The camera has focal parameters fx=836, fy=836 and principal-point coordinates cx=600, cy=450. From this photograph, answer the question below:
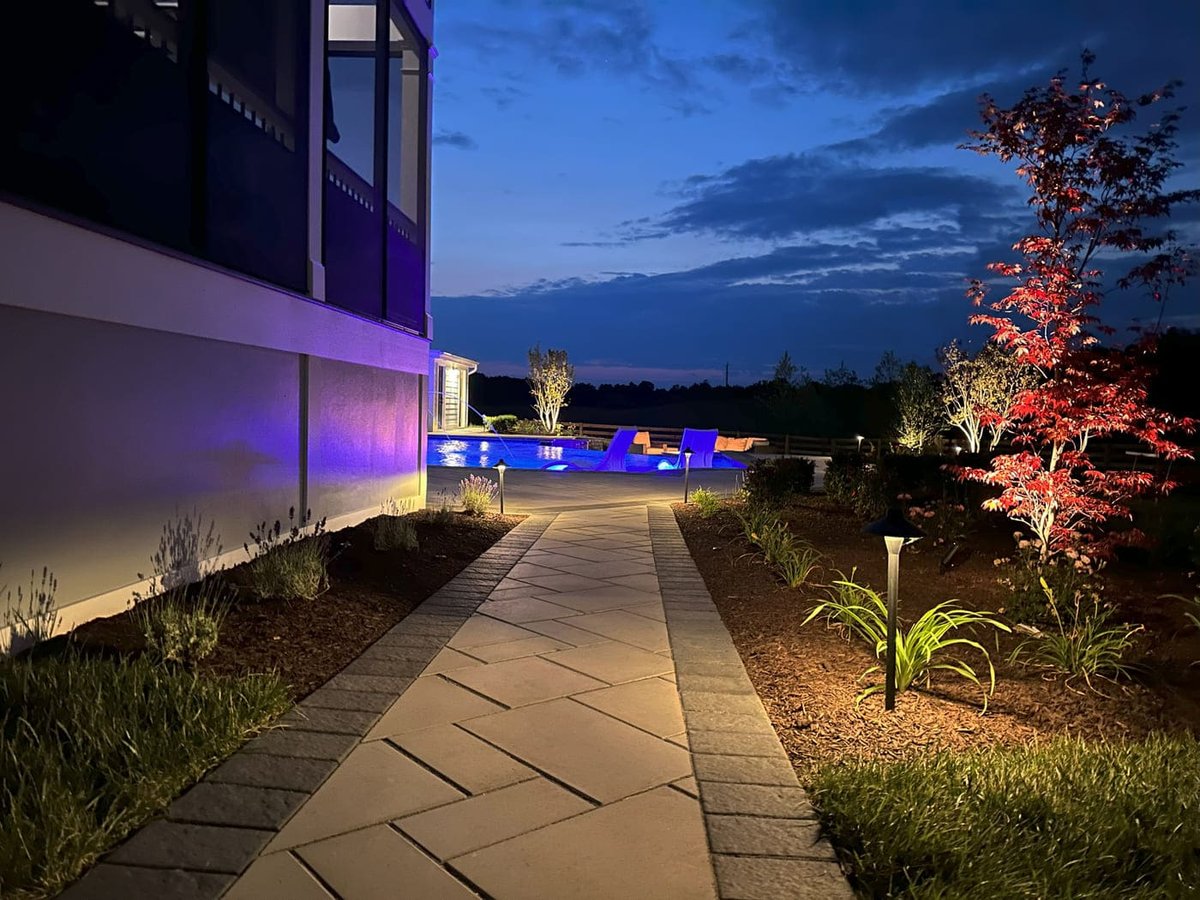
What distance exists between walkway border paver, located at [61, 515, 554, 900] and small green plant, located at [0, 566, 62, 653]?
1502 mm

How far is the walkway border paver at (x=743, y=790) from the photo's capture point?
2.46 metres

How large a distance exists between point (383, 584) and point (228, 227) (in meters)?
2.79

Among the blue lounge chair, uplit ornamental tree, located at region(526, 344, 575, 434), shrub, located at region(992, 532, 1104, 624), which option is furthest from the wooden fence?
shrub, located at region(992, 532, 1104, 624)

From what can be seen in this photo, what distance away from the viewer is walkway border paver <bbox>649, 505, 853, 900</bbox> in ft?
8.06

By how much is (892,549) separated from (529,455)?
21096 millimetres

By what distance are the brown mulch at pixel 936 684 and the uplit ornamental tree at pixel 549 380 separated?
22702mm

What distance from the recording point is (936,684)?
431 cm

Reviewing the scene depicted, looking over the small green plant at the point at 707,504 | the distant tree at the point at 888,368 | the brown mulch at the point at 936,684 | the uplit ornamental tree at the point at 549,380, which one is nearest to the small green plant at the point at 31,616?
the brown mulch at the point at 936,684

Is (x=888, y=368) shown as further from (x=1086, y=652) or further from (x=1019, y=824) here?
(x=1019, y=824)

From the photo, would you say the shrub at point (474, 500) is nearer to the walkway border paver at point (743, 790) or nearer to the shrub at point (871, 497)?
the shrub at point (871, 497)

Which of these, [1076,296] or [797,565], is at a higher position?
[1076,296]

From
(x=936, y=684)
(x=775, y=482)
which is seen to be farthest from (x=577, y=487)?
(x=936, y=684)

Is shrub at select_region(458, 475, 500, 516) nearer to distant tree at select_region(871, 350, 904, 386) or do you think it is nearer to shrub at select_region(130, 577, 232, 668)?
shrub at select_region(130, 577, 232, 668)

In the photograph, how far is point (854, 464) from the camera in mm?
11852
